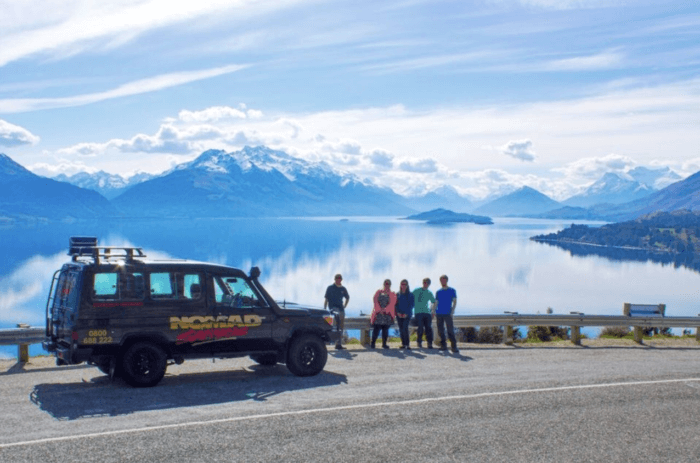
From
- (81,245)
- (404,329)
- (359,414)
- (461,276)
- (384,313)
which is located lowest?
(359,414)

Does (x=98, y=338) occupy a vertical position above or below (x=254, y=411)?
above

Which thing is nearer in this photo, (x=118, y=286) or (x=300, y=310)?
(x=118, y=286)

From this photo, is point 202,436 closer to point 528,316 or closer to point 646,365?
point 646,365

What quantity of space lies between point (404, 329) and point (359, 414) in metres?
7.09

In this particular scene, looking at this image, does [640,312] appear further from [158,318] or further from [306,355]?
[158,318]

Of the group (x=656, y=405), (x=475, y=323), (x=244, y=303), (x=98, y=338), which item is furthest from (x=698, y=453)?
(x=475, y=323)

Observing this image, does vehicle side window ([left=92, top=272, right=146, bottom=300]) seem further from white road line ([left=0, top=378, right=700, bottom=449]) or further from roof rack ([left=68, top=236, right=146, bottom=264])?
white road line ([left=0, top=378, right=700, bottom=449])

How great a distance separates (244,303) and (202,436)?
13.3 ft

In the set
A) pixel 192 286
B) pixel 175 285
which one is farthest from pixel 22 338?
pixel 192 286

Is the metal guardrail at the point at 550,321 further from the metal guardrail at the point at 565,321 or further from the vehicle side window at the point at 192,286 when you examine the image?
the vehicle side window at the point at 192,286

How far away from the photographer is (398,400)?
10.9 meters

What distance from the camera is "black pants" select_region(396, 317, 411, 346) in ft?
55.6

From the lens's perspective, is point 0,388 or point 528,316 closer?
point 0,388

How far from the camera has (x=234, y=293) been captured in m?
12.5
